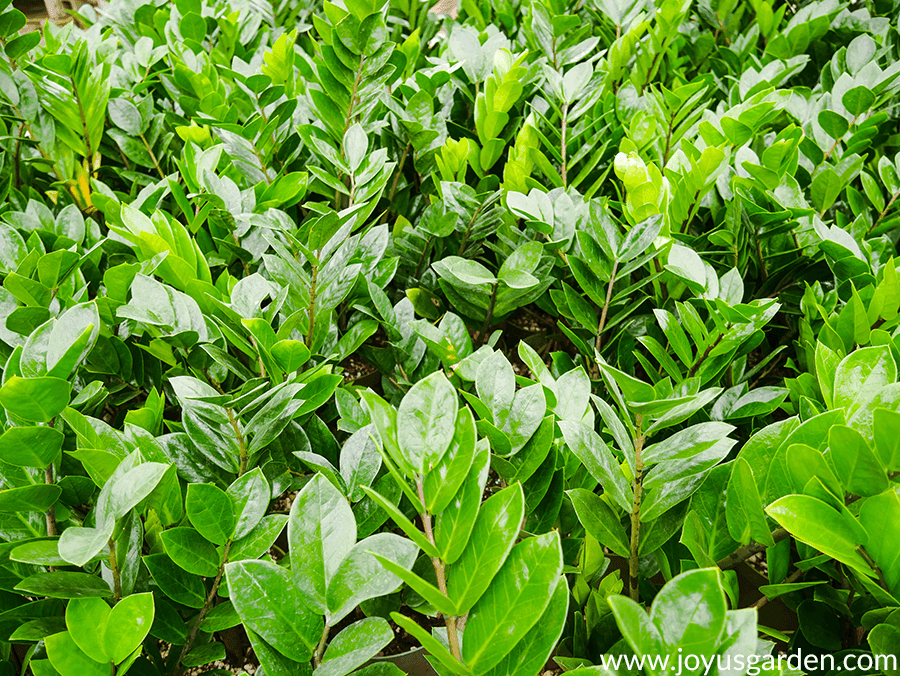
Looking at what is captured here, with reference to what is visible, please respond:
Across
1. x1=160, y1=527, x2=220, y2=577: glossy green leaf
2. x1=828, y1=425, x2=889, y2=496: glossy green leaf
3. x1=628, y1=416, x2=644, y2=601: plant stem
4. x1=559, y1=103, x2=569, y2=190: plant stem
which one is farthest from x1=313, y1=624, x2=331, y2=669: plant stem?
x1=559, y1=103, x2=569, y2=190: plant stem

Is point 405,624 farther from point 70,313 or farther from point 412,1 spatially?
point 412,1

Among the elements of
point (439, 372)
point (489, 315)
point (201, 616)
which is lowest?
point (201, 616)

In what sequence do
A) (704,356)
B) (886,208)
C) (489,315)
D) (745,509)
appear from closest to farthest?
(745,509), (704,356), (489,315), (886,208)

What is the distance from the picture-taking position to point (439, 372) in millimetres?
385

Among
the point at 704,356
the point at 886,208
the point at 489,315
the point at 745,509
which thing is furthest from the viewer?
the point at 886,208

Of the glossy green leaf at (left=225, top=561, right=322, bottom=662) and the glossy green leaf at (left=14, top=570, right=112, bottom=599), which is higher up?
the glossy green leaf at (left=225, top=561, right=322, bottom=662)

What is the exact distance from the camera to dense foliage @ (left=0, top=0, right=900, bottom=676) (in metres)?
0.37

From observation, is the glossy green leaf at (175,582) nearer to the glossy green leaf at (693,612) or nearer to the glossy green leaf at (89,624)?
the glossy green leaf at (89,624)

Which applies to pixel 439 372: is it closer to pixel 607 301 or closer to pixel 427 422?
pixel 427 422

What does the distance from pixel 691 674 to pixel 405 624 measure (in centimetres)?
14

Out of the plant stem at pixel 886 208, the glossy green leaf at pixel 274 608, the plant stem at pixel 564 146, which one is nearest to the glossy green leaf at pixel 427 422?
the glossy green leaf at pixel 274 608

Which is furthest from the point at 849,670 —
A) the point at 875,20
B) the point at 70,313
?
the point at 875,20

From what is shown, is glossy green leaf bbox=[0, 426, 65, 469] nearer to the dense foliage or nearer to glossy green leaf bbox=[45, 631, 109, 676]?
the dense foliage

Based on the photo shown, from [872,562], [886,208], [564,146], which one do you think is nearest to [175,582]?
[872,562]
